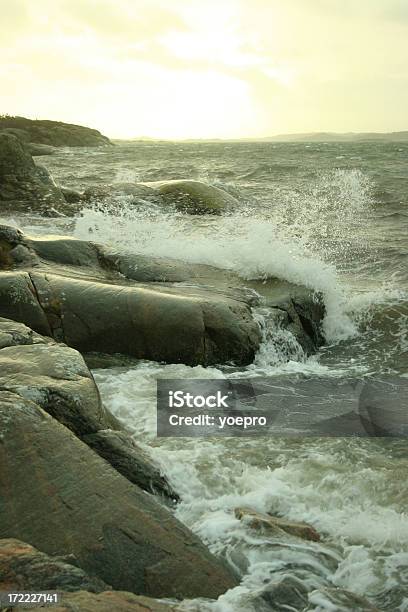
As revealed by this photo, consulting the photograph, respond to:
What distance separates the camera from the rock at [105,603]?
8.13ft

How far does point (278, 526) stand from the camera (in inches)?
146

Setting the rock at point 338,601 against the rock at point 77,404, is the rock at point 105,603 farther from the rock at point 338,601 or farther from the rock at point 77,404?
the rock at point 77,404

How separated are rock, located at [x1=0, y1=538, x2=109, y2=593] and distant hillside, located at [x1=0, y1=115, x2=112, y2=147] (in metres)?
68.6

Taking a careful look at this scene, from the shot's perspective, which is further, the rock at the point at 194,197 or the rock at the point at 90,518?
the rock at the point at 194,197

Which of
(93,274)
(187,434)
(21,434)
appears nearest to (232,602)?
(21,434)

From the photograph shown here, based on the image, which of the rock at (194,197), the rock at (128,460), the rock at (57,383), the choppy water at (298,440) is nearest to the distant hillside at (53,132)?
the rock at (194,197)

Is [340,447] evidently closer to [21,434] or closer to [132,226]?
[21,434]

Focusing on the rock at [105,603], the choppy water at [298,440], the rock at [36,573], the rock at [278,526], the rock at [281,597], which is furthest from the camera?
the rock at [278,526]

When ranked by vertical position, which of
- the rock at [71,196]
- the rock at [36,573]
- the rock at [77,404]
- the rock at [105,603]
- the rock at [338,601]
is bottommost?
the rock at [338,601]

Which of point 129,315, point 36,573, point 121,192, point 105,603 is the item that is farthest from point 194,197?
point 105,603

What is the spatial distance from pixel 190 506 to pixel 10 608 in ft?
5.46

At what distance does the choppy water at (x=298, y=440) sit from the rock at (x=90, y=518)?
0.73ft

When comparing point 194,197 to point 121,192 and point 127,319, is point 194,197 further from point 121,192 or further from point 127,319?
point 127,319

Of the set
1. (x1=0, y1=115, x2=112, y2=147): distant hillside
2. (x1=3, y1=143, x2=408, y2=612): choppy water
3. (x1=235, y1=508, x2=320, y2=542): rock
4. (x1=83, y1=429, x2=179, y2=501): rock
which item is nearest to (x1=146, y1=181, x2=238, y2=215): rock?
(x1=3, y1=143, x2=408, y2=612): choppy water
